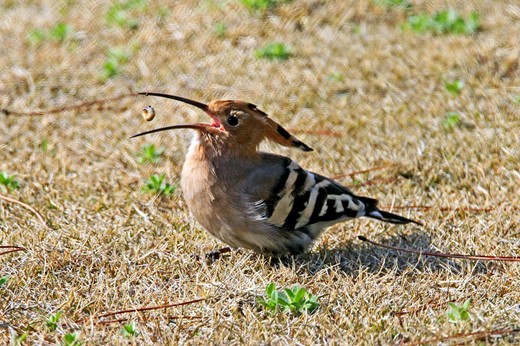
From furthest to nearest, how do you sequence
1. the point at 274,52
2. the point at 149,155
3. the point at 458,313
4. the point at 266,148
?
1. the point at 274,52
2. the point at 266,148
3. the point at 149,155
4. the point at 458,313

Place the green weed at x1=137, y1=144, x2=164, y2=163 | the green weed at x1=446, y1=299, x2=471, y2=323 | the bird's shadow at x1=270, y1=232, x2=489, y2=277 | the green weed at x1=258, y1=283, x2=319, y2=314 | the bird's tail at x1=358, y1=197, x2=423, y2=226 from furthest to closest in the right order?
the green weed at x1=137, y1=144, x2=164, y2=163, the bird's tail at x1=358, y1=197, x2=423, y2=226, the bird's shadow at x1=270, y1=232, x2=489, y2=277, the green weed at x1=258, y1=283, x2=319, y2=314, the green weed at x1=446, y1=299, x2=471, y2=323

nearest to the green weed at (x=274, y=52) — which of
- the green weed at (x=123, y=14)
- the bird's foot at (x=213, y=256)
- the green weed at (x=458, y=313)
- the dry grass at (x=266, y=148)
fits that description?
the dry grass at (x=266, y=148)

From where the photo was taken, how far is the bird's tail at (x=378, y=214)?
12.3 ft

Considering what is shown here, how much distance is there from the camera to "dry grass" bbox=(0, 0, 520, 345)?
3080 millimetres

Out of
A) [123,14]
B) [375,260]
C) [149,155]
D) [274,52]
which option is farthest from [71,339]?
[123,14]

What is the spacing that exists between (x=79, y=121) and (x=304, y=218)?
7.03 ft

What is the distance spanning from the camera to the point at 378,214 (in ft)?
12.3

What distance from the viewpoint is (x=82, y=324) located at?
2.99m

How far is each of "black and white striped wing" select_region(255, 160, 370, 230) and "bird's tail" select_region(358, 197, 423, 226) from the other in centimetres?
3

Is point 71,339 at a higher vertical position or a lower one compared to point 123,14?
higher

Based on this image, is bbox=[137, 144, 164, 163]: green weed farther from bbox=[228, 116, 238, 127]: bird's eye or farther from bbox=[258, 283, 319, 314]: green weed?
bbox=[258, 283, 319, 314]: green weed

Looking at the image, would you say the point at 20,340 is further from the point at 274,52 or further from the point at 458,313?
the point at 274,52

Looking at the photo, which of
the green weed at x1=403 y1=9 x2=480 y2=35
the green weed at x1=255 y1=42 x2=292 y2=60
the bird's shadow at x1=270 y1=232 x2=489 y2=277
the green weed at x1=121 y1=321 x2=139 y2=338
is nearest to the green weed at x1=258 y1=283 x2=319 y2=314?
the bird's shadow at x1=270 y1=232 x2=489 y2=277

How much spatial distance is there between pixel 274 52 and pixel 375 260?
2601 millimetres
